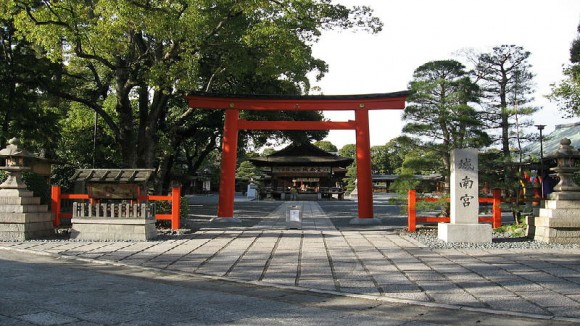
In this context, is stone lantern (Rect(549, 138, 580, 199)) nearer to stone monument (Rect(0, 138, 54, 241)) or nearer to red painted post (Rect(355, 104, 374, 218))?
red painted post (Rect(355, 104, 374, 218))

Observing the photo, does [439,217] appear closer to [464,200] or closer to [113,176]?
[464,200]

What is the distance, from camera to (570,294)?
5.29m

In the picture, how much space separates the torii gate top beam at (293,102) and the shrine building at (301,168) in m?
24.5

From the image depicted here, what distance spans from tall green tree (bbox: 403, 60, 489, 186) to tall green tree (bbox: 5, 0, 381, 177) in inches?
109

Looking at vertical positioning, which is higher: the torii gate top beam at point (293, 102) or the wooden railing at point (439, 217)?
the torii gate top beam at point (293, 102)

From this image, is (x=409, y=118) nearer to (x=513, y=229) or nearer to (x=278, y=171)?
(x=513, y=229)

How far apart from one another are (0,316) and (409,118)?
1069cm

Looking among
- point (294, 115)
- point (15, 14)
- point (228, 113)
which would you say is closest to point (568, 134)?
point (294, 115)

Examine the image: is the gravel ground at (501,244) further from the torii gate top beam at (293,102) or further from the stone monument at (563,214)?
the torii gate top beam at (293,102)

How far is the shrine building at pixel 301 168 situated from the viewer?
40125mm

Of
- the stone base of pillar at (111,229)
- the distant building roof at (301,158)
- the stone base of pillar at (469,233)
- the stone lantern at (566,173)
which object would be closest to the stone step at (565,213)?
the stone lantern at (566,173)

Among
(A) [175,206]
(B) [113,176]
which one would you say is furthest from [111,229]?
(A) [175,206]

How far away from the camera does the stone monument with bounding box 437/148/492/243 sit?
9875 mm

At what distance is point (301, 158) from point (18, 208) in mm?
31012
